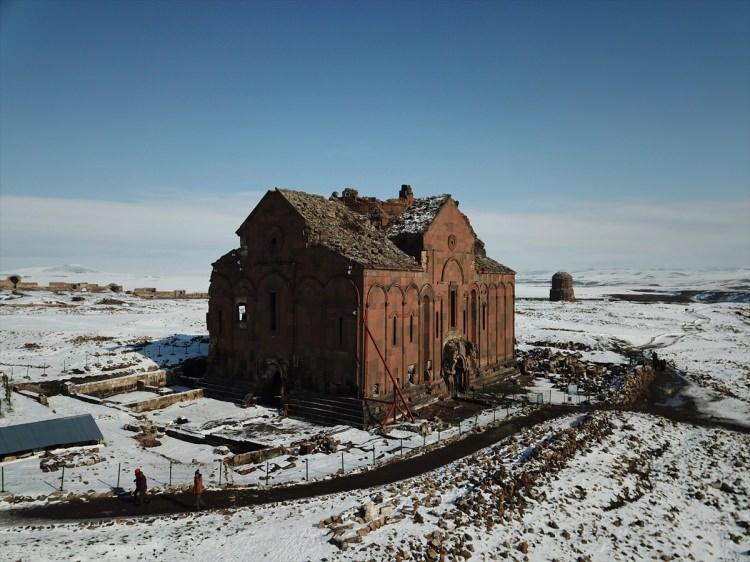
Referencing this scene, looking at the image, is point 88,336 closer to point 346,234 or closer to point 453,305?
point 346,234

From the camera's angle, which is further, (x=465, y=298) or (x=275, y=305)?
(x=465, y=298)

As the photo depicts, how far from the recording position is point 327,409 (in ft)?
78.4

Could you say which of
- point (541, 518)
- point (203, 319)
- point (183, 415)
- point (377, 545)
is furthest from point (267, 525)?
point (203, 319)

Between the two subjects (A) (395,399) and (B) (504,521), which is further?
(A) (395,399)

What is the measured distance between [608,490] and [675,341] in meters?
45.8

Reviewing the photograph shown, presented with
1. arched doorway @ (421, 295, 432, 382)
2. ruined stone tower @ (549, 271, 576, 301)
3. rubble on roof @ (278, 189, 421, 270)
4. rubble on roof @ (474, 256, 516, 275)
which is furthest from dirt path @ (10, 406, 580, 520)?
ruined stone tower @ (549, 271, 576, 301)

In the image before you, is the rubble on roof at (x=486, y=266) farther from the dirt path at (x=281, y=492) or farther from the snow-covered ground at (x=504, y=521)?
the snow-covered ground at (x=504, y=521)

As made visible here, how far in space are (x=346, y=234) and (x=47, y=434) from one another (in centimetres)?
1561

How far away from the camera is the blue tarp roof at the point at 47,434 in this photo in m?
17.6

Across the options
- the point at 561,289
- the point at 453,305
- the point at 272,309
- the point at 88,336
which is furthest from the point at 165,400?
the point at 561,289

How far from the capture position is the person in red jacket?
14898 mm

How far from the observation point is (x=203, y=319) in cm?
5900

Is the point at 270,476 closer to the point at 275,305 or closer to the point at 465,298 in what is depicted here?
the point at 275,305

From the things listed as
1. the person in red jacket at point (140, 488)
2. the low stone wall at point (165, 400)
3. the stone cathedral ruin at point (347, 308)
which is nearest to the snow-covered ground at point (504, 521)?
the person in red jacket at point (140, 488)
